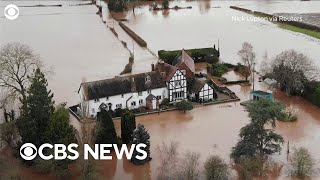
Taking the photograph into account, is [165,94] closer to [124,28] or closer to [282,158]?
[282,158]

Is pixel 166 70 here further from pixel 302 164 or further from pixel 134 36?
pixel 134 36

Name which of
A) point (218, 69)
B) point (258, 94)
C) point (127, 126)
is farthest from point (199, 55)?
point (127, 126)

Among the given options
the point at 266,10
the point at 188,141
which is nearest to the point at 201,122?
the point at 188,141

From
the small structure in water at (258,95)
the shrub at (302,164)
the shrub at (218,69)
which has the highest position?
the shrub at (218,69)

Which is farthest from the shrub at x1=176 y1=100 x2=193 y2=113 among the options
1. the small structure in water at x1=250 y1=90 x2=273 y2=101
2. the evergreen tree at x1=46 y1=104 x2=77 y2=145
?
the evergreen tree at x1=46 y1=104 x2=77 y2=145

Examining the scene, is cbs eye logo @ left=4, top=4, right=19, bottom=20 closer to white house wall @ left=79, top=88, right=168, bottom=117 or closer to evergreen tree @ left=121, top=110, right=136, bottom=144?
white house wall @ left=79, top=88, right=168, bottom=117

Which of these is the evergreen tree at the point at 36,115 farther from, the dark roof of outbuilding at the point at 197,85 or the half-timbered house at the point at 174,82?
the dark roof of outbuilding at the point at 197,85

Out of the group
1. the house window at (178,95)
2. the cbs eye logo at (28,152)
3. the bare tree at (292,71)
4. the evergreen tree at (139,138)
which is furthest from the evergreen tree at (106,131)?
the bare tree at (292,71)

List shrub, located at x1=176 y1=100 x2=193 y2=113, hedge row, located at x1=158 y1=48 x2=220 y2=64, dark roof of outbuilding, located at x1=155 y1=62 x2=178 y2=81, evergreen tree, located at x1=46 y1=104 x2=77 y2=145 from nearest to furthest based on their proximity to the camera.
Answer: evergreen tree, located at x1=46 y1=104 x2=77 y2=145 → shrub, located at x1=176 y1=100 x2=193 y2=113 → dark roof of outbuilding, located at x1=155 y1=62 x2=178 y2=81 → hedge row, located at x1=158 y1=48 x2=220 y2=64
